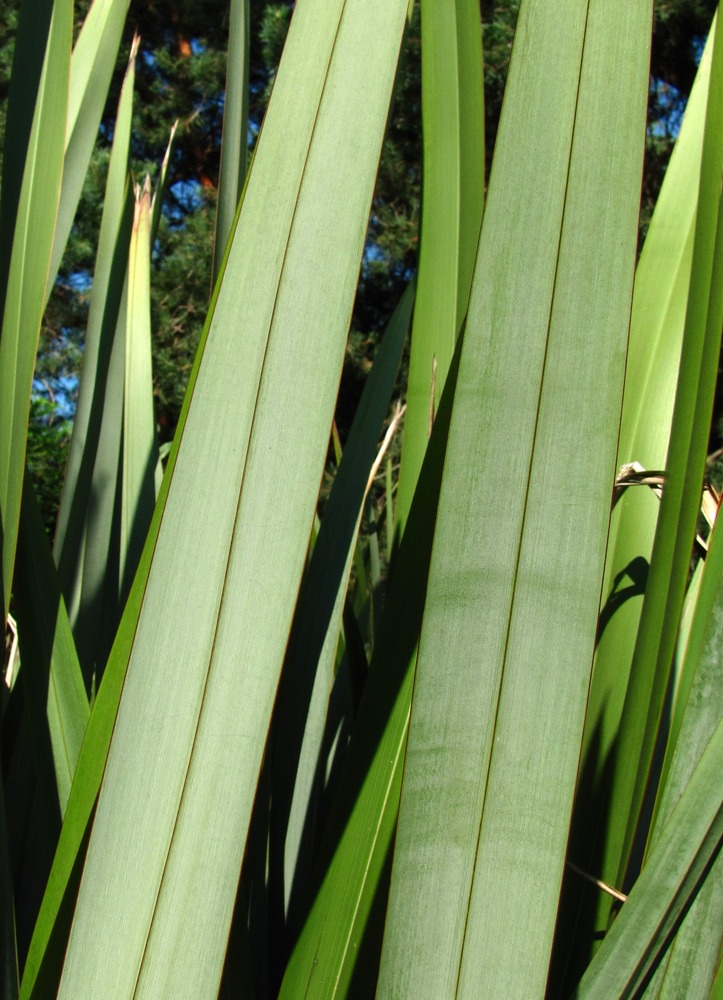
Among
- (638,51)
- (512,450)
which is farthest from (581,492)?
(638,51)

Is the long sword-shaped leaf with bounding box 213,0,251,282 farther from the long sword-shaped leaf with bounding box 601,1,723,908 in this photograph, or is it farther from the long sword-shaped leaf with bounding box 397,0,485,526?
the long sword-shaped leaf with bounding box 601,1,723,908

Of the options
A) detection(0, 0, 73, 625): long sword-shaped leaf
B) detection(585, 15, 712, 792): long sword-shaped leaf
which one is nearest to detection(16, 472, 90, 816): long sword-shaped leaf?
detection(0, 0, 73, 625): long sword-shaped leaf

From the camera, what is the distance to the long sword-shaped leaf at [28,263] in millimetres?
323

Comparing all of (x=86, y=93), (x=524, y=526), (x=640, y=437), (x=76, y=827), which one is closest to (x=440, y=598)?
(x=524, y=526)

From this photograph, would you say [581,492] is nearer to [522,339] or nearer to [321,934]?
[522,339]

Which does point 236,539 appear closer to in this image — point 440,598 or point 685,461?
point 440,598

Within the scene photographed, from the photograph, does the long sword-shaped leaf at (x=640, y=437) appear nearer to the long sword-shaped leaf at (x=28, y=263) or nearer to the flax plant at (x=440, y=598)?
the flax plant at (x=440, y=598)

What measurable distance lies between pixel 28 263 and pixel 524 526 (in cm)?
23

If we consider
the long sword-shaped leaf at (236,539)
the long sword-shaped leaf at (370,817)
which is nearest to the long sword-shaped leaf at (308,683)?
the long sword-shaped leaf at (370,817)

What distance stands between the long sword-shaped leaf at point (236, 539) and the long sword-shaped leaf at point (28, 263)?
0.12 metres

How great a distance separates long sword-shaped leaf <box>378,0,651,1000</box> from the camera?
8.3 inches

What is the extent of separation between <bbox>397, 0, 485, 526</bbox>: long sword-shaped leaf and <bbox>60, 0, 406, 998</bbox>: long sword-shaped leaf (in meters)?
0.14

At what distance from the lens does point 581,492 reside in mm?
223

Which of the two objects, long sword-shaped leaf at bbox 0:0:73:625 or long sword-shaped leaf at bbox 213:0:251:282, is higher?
long sword-shaped leaf at bbox 213:0:251:282
